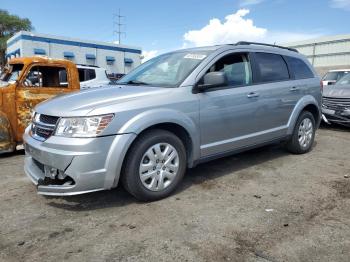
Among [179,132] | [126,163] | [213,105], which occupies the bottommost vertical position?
[126,163]

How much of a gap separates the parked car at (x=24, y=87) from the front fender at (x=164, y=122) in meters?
3.29

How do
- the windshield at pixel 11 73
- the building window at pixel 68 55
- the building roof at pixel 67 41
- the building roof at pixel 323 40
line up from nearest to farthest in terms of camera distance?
the windshield at pixel 11 73 → the building roof at pixel 67 41 → the building window at pixel 68 55 → the building roof at pixel 323 40

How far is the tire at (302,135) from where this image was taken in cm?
569

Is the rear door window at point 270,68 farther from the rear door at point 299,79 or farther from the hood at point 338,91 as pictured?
the hood at point 338,91

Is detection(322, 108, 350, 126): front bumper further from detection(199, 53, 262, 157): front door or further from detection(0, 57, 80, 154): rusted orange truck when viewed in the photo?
detection(0, 57, 80, 154): rusted orange truck

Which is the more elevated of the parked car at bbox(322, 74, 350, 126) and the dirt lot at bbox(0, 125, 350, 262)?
the parked car at bbox(322, 74, 350, 126)

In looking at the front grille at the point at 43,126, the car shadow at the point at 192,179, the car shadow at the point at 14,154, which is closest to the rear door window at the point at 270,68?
the car shadow at the point at 192,179

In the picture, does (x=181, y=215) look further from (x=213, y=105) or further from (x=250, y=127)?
(x=250, y=127)

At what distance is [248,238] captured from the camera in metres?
3.02

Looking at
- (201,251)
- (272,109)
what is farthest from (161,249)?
(272,109)

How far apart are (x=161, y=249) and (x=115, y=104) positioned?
148cm

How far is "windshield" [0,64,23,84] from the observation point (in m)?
6.25

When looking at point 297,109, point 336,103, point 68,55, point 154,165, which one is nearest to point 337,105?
point 336,103

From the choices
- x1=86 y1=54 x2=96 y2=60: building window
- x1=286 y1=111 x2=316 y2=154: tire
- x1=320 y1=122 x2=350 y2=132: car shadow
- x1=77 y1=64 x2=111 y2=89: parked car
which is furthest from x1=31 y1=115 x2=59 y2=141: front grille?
x1=86 y1=54 x2=96 y2=60: building window
